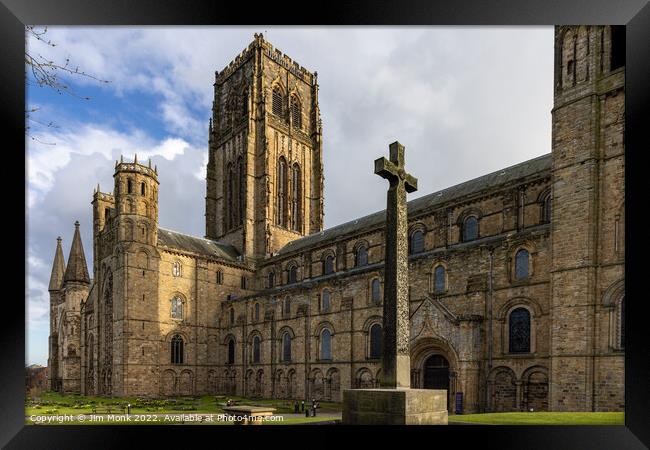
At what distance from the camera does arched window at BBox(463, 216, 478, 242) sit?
104ft

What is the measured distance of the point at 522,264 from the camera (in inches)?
981

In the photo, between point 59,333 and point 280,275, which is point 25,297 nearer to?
point 280,275

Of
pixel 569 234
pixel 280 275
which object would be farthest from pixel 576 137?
pixel 280 275

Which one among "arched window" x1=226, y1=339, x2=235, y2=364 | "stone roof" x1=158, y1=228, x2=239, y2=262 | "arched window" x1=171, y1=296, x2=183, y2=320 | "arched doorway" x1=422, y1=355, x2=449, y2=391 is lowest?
"arched window" x1=226, y1=339, x2=235, y2=364

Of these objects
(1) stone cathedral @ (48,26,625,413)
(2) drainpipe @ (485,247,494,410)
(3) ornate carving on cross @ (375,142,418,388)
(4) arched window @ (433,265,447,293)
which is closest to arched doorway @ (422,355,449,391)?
(1) stone cathedral @ (48,26,625,413)

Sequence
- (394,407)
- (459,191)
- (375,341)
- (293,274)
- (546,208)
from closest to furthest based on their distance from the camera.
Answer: (394,407), (546,208), (375,341), (459,191), (293,274)

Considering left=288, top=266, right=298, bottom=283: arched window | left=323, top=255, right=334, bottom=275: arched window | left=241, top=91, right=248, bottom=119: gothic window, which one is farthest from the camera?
left=241, top=91, right=248, bottom=119: gothic window

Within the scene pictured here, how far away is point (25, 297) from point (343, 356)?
30.0 meters

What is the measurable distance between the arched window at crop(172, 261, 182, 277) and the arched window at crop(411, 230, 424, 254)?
23734 mm

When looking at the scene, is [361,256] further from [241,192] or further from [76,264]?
[76,264]

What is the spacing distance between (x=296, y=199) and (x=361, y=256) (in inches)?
860

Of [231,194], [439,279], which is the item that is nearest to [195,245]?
[231,194]

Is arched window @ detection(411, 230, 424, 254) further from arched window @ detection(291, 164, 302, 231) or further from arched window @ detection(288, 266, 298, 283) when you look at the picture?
arched window @ detection(291, 164, 302, 231)
